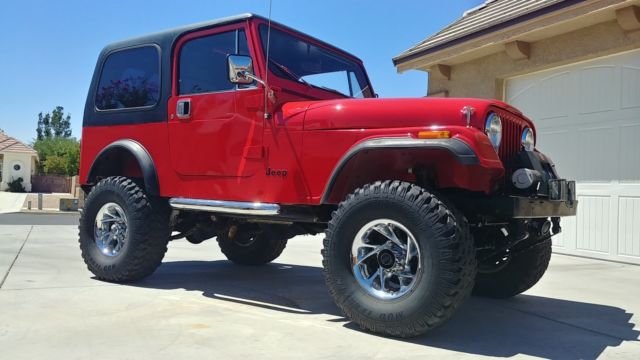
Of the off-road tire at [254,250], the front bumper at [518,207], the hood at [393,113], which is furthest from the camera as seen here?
the off-road tire at [254,250]

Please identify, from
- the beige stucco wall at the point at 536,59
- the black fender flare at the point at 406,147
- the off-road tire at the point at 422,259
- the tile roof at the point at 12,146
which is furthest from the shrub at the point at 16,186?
the off-road tire at the point at 422,259

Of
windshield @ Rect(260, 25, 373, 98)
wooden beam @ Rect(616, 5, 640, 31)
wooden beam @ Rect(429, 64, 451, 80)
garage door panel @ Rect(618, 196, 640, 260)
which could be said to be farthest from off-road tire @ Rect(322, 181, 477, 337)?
wooden beam @ Rect(429, 64, 451, 80)

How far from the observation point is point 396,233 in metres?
3.61

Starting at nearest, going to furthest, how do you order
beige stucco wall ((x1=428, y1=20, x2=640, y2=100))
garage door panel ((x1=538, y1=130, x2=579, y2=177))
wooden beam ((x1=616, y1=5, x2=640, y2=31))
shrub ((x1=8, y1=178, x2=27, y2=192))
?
wooden beam ((x1=616, y1=5, x2=640, y2=31)) → beige stucco wall ((x1=428, y1=20, x2=640, y2=100)) → garage door panel ((x1=538, y1=130, x2=579, y2=177)) → shrub ((x1=8, y1=178, x2=27, y2=192))

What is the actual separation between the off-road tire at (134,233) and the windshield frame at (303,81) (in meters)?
1.68

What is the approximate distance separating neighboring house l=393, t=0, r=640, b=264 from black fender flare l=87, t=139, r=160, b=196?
5665 mm

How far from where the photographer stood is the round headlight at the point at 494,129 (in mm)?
3641

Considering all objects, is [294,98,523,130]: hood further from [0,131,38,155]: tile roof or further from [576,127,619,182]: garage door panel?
[0,131,38,155]: tile roof

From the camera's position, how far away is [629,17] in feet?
23.0

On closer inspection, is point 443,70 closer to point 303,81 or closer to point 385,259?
point 303,81

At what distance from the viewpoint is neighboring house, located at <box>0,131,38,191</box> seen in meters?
44.2

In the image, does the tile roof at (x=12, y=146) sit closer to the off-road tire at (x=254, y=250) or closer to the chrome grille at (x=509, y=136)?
the off-road tire at (x=254, y=250)

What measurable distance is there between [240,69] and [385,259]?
5.82 ft

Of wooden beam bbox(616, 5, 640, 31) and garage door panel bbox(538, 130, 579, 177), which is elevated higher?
wooden beam bbox(616, 5, 640, 31)
